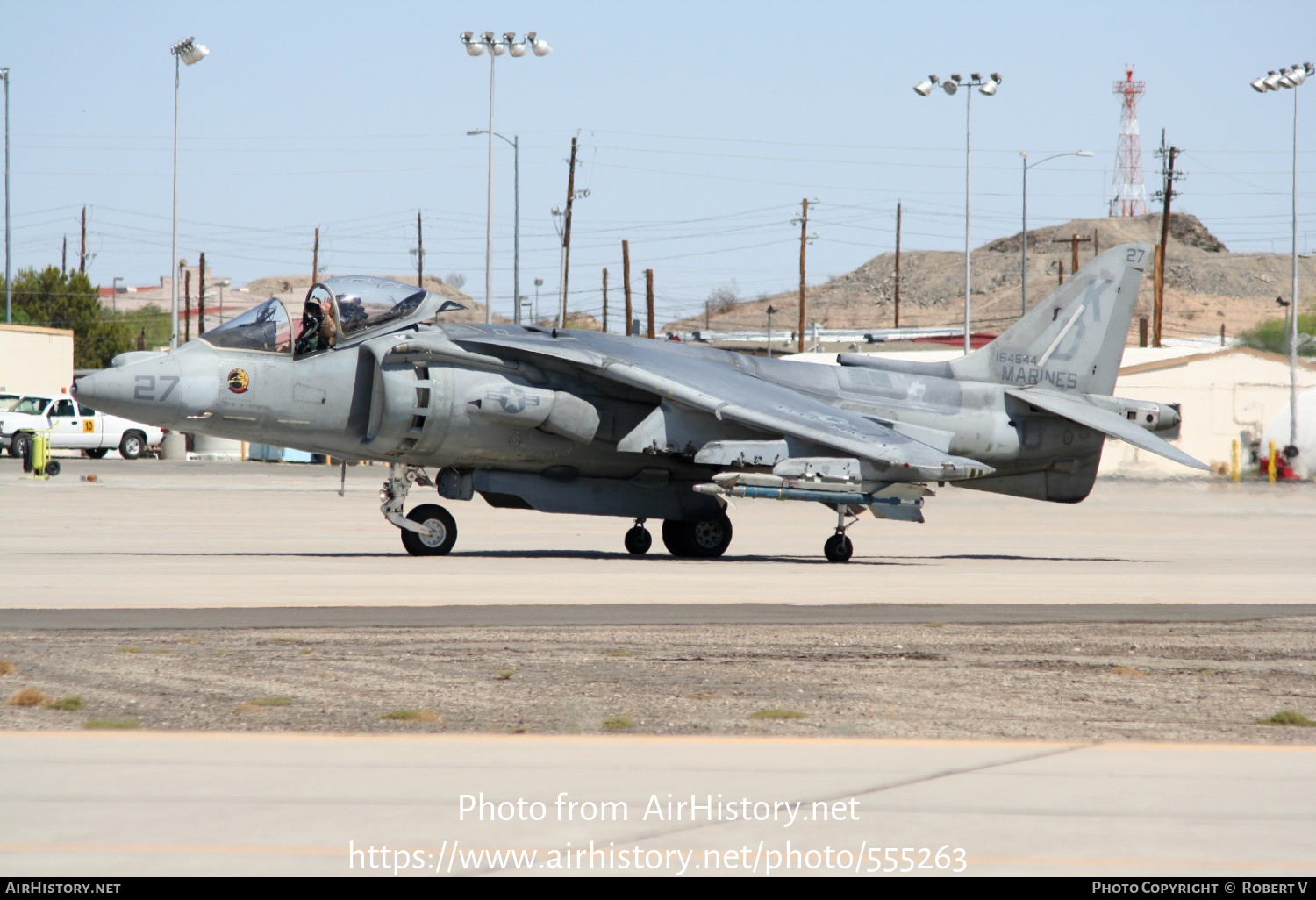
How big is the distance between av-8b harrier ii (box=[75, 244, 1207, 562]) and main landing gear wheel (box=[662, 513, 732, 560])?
23 millimetres

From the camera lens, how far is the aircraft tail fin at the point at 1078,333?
2197cm

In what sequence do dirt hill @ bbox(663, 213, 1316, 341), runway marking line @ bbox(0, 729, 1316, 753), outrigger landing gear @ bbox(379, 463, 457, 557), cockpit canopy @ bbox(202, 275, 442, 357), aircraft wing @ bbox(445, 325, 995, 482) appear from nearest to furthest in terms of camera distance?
runway marking line @ bbox(0, 729, 1316, 753)
cockpit canopy @ bbox(202, 275, 442, 357)
aircraft wing @ bbox(445, 325, 995, 482)
outrigger landing gear @ bbox(379, 463, 457, 557)
dirt hill @ bbox(663, 213, 1316, 341)

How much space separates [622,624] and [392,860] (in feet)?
22.6

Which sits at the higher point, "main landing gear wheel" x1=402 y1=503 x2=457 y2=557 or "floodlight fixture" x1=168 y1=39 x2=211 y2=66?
"floodlight fixture" x1=168 y1=39 x2=211 y2=66

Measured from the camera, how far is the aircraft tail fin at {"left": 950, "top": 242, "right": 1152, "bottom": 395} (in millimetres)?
21969

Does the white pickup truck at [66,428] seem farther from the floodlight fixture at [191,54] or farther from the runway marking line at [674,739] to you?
the runway marking line at [674,739]

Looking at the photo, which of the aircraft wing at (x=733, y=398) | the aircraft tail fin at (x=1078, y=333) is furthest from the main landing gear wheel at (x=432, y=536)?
the aircraft tail fin at (x=1078, y=333)

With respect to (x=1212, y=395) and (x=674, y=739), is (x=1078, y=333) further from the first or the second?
(x=1212, y=395)

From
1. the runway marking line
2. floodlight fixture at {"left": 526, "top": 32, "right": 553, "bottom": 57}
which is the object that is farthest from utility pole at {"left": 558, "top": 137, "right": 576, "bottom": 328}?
the runway marking line

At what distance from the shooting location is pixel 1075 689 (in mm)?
8406

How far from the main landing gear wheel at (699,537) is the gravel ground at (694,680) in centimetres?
827

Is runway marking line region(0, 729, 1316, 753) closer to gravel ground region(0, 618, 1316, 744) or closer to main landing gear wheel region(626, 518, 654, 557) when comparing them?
gravel ground region(0, 618, 1316, 744)

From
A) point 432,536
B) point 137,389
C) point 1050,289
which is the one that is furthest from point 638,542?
point 1050,289
